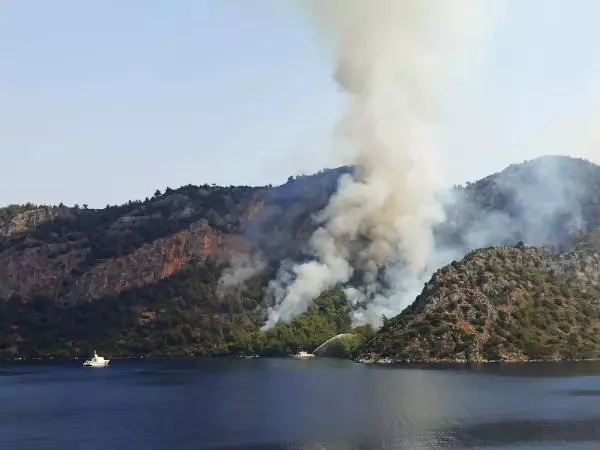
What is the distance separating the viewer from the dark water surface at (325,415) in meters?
111

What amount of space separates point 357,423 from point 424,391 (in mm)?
44176

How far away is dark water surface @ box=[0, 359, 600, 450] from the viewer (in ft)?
364

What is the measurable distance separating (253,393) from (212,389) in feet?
58.3

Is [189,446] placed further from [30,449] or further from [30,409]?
[30,409]

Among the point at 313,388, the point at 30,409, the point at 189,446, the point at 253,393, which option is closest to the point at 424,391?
the point at 313,388

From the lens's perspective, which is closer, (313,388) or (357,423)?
(357,423)

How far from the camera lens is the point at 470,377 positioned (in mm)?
194750

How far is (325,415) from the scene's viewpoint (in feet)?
446

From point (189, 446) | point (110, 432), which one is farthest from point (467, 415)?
point (110, 432)

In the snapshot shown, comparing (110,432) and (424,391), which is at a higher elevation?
(424,391)

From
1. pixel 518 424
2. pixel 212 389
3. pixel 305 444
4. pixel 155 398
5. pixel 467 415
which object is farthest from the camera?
pixel 212 389

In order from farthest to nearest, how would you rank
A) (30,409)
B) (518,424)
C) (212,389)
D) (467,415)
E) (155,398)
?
(212,389) → (155,398) → (30,409) → (467,415) → (518,424)

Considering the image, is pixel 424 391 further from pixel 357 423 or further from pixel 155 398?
pixel 155 398

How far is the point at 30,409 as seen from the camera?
159 m
